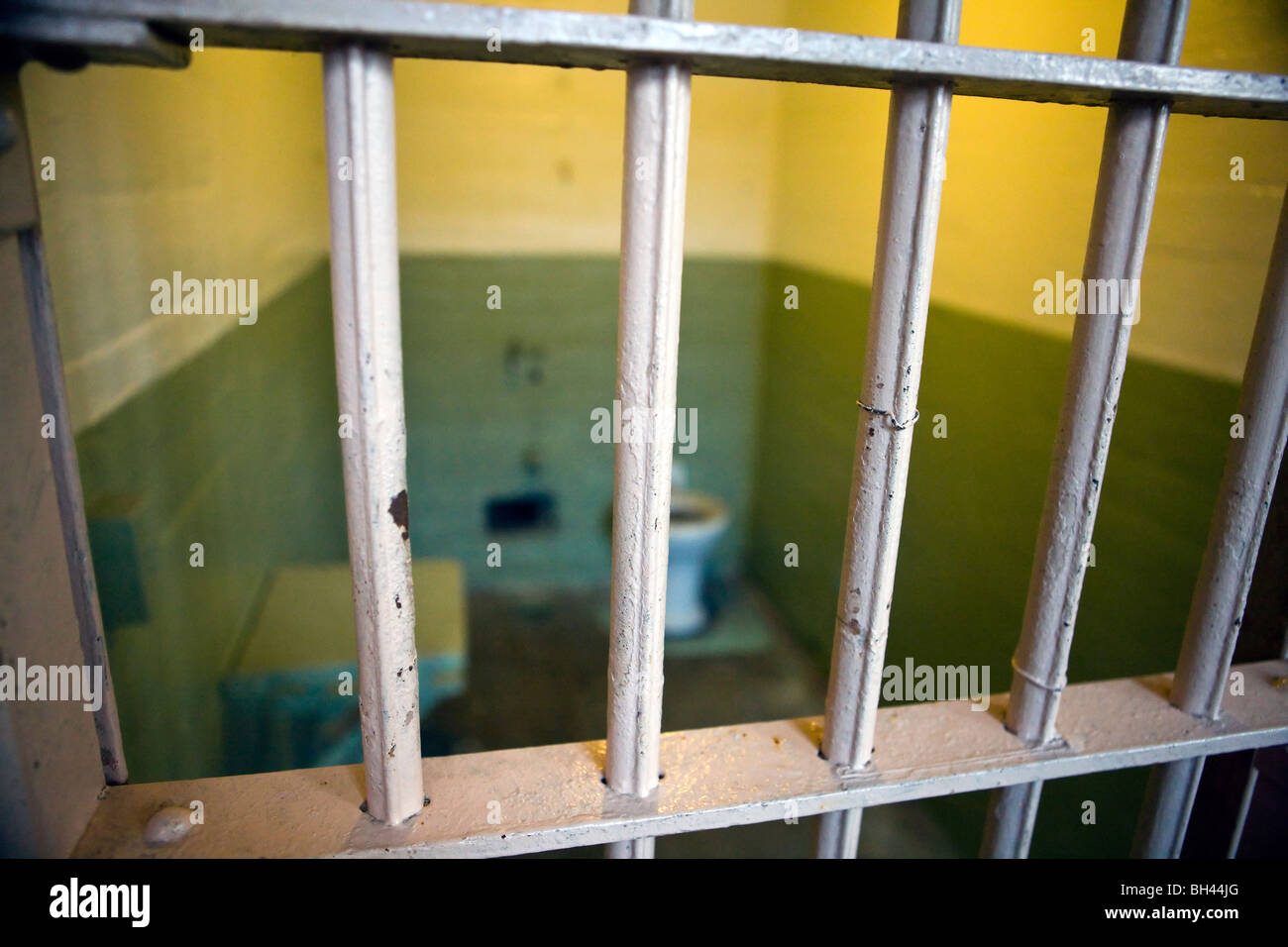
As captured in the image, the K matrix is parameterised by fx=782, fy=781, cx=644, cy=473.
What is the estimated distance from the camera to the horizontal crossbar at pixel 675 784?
2.20 ft

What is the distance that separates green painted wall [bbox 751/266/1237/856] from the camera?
4.62 ft

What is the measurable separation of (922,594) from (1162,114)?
5.62ft

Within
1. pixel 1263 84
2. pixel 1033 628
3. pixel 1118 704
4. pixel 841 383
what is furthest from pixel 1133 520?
pixel 841 383

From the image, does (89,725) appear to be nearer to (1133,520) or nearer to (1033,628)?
(1033,628)

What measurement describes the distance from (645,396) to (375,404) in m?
0.21

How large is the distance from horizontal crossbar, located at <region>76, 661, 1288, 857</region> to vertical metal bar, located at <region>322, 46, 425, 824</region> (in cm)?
5

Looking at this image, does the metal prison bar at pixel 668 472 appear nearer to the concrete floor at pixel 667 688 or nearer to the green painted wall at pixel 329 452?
the green painted wall at pixel 329 452

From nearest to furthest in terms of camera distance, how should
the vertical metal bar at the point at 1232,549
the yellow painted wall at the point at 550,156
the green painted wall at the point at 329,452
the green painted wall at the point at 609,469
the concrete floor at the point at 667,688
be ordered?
the vertical metal bar at the point at 1232,549 < the green painted wall at the point at 329,452 < the green painted wall at the point at 609,469 < the concrete floor at the point at 667,688 < the yellow painted wall at the point at 550,156

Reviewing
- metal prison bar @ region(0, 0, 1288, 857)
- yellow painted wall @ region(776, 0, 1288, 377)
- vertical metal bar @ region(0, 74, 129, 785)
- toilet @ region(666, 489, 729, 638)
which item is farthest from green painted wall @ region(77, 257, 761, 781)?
yellow painted wall @ region(776, 0, 1288, 377)

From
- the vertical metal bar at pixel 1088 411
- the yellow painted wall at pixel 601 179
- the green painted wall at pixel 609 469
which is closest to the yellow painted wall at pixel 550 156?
the yellow painted wall at pixel 601 179

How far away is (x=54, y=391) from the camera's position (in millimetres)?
610

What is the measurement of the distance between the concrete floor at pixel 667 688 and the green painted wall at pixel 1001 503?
18 centimetres

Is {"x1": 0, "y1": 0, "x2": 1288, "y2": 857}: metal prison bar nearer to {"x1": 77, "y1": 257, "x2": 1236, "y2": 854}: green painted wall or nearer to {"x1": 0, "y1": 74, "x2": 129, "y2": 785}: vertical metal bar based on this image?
{"x1": 0, "y1": 74, "x2": 129, "y2": 785}: vertical metal bar

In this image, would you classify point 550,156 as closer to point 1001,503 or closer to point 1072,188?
point 1072,188
